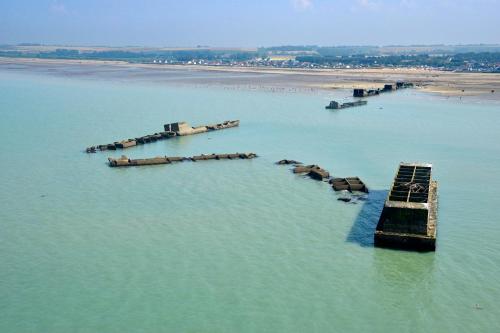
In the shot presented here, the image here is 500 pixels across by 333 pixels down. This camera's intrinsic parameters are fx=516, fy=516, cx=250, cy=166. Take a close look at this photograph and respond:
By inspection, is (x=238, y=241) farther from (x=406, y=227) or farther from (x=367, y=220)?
(x=406, y=227)

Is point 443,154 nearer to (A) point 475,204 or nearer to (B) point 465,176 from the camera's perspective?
(B) point 465,176

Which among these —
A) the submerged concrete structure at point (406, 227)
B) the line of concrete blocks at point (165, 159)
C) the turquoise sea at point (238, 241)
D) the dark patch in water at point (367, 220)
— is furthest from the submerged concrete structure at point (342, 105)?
the submerged concrete structure at point (406, 227)

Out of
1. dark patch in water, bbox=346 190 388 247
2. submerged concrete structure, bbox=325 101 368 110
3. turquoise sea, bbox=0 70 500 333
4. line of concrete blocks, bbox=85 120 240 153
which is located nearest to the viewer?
turquoise sea, bbox=0 70 500 333

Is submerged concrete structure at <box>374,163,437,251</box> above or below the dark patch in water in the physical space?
above

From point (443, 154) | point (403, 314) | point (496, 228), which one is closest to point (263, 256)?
point (403, 314)

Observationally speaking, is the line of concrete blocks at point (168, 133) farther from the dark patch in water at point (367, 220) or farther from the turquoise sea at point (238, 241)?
the dark patch in water at point (367, 220)

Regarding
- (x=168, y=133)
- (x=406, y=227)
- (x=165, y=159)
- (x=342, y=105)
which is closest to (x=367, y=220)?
(x=406, y=227)

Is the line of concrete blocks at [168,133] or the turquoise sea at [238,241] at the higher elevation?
the line of concrete blocks at [168,133]

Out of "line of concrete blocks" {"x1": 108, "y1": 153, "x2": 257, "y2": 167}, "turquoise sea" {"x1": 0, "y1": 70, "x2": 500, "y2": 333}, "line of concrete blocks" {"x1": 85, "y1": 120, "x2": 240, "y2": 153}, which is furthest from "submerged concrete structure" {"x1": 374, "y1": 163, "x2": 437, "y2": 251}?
"line of concrete blocks" {"x1": 85, "y1": 120, "x2": 240, "y2": 153}

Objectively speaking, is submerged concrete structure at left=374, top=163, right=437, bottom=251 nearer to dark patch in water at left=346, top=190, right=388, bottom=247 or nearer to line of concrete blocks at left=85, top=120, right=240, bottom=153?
dark patch in water at left=346, top=190, right=388, bottom=247
